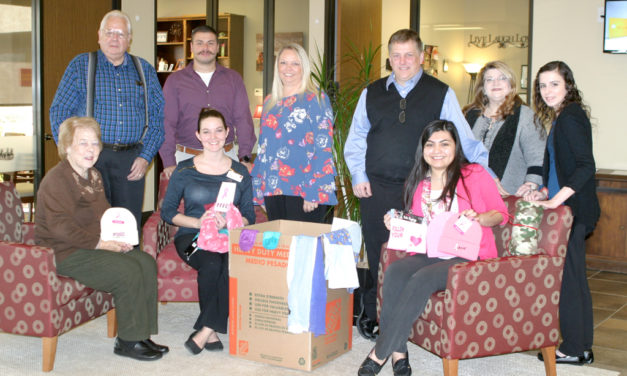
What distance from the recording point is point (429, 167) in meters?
3.28

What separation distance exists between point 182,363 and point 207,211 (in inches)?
30.1

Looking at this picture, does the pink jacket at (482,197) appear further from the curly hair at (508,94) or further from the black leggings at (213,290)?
the black leggings at (213,290)

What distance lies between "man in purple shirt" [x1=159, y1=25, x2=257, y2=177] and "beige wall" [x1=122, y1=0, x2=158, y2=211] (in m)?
2.28

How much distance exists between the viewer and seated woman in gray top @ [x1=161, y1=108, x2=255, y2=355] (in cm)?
341

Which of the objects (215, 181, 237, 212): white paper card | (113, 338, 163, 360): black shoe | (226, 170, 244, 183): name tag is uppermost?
(226, 170, 244, 183): name tag

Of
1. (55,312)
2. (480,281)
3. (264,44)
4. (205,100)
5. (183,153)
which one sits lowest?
(55,312)

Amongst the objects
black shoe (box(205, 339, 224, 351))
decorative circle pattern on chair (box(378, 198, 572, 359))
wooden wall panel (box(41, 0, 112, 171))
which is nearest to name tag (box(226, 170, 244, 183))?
black shoe (box(205, 339, 224, 351))

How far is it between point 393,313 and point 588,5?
14.2 ft

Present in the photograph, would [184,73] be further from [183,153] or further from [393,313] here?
[393,313]

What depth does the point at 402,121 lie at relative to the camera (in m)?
3.40

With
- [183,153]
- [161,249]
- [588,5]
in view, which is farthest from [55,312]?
[588,5]

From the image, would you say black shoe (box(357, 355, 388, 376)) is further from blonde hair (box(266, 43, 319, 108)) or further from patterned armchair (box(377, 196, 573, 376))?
blonde hair (box(266, 43, 319, 108))

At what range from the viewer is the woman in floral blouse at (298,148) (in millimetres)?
3631

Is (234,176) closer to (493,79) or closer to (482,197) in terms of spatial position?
(482,197)
